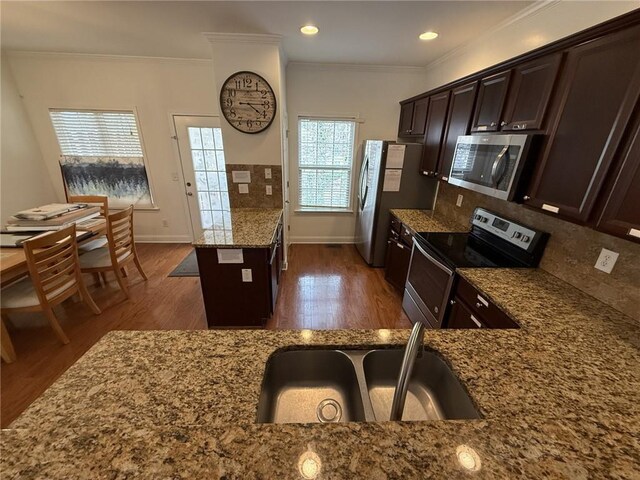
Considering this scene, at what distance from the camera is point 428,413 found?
93 cm

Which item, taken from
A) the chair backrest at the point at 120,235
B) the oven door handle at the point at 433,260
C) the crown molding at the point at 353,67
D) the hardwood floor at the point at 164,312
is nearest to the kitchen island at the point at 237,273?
the hardwood floor at the point at 164,312

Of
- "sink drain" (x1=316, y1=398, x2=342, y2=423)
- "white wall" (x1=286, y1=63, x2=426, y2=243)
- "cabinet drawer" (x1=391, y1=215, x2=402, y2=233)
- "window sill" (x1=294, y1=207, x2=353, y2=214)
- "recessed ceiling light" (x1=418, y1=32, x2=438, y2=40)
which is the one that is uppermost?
"recessed ceiling light" (x1=418, y1=32, x2=438, y2=40)

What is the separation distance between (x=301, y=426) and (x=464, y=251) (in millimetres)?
1827

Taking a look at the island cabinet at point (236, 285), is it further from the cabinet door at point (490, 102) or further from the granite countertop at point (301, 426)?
the cabinet door at point (490, 102)

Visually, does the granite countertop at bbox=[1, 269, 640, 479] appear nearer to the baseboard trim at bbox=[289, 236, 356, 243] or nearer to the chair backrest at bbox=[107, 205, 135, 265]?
the chair backrest at bbox=[107, 205, 135, 265]

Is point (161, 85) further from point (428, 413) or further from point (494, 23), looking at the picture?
point (428, 413)

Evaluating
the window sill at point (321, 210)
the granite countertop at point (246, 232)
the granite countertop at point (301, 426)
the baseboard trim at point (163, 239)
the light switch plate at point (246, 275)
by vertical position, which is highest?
the granite countertop at point (301, 426)

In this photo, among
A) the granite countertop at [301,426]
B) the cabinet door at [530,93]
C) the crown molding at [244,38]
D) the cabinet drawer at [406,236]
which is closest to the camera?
the granite countertop at [301,426]

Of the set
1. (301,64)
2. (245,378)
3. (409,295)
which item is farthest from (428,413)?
(301,64)

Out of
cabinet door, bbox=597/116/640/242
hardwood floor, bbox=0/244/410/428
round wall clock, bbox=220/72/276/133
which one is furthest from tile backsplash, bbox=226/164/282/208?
cabinet door, bbox=597/116/640/242

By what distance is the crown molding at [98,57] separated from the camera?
10.4ft

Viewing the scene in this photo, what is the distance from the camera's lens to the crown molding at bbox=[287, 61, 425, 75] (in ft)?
11.2

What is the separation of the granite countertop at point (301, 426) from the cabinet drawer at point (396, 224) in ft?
6.30

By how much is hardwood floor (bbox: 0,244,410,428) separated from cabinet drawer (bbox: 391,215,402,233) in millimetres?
712
